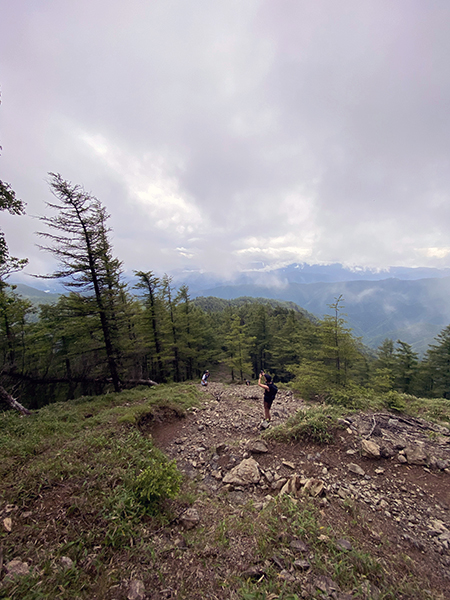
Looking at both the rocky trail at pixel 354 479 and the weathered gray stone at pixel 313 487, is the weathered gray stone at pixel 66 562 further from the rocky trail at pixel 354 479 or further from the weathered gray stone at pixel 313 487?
the weathered gray stone at pixel 313 487

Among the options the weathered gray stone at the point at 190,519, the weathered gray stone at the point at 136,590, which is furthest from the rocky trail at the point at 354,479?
the weathered gray stone at the point at 136,590

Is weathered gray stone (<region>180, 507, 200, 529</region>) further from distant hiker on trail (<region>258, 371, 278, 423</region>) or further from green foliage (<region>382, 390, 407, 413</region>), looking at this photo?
green foliage (<region>382, 390, 407, 413</region>)

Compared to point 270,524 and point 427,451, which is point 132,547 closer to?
point 270,524

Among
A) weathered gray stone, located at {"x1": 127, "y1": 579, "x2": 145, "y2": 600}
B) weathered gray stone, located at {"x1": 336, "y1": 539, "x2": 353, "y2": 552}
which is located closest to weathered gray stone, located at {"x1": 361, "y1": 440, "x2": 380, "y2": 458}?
weathered gray stone, located at {"x1": 336, "y1": 539, "x2": 353, "y2": 552}

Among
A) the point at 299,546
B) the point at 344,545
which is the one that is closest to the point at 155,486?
the point at 299,546

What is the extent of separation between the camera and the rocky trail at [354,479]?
3350 mm

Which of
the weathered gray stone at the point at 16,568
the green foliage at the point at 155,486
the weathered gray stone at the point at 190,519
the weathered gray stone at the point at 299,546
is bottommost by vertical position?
the weathered gray stone at the point at 190,519

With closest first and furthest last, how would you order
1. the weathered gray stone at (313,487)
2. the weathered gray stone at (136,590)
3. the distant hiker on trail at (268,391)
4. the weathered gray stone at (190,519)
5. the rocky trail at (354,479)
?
the weathered gray stone at (136,590) → the rocky trail at (354,479) → the weathered gray stone at (190,519) → the weathered gray stone at (313,487) → the distant hiker on trail at (268,391)

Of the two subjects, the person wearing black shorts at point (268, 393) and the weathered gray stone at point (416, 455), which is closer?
the weathered gray stone at point (416, 455)

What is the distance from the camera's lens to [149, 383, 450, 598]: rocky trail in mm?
3350

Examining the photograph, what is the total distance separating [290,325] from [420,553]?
31.1 m

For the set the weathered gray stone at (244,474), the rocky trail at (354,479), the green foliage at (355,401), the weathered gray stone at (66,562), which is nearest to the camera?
the weathered gray stone at (66,562)

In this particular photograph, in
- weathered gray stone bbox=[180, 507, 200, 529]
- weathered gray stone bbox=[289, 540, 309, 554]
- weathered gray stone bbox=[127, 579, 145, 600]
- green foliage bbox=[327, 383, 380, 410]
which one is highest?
weathered gray stone bbox=[127, 579, 145, 600]

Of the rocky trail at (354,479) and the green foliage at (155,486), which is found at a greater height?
the green foliage at (155,486)
